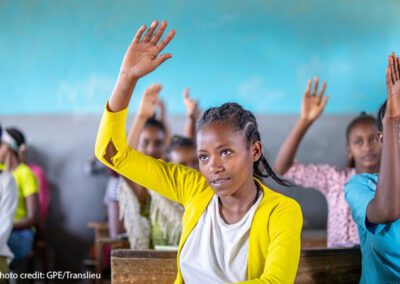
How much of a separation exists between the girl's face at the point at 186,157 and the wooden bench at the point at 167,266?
3.61ft

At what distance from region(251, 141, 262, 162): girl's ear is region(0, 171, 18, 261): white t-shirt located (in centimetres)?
163

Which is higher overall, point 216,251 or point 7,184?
point 7,184

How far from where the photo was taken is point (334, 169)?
8.69ft

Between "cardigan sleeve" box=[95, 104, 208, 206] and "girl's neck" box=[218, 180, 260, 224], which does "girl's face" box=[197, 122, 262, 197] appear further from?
"cardigan sleeve" box=[95, 104, 208, 206]

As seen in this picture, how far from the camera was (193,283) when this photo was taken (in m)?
1.35

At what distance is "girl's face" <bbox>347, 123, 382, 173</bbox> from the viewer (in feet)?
7.84

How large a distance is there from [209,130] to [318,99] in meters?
1.34

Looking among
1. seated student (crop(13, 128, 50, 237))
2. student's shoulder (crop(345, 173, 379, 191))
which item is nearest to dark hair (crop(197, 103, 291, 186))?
student's shoulder (crop(345, 173, 379, 191))

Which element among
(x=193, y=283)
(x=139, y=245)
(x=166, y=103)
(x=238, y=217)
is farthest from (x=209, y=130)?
(x=166, y=103)

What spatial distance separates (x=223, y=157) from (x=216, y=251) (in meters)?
0.24

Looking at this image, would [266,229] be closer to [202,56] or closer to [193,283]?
[193,283]

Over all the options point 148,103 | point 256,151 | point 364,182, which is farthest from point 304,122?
point 256,151

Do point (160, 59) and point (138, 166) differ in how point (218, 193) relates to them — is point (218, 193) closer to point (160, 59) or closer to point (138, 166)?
point (138, 166)

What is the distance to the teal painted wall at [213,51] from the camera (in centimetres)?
438
